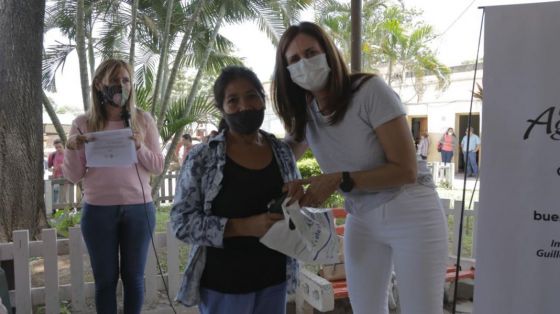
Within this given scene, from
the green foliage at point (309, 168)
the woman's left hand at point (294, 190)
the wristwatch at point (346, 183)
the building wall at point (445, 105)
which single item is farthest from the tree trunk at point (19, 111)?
the building wall at point (445, 105)

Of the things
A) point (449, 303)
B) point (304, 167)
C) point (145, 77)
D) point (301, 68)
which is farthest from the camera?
point (145, 77)

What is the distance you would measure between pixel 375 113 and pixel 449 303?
296cm

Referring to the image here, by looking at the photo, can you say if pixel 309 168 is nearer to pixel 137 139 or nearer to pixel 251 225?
pixel 137 139

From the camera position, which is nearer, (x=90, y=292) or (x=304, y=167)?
(x=90, y=292)

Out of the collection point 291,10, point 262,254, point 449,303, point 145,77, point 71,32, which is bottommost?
point 449,303

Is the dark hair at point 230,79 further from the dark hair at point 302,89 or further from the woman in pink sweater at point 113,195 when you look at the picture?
the woman in pink sweater at point 113,195

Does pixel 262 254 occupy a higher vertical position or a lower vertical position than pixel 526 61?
lower

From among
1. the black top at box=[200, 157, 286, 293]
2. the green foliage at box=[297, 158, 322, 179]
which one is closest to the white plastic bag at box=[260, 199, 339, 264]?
the black top at box=[200, 157, 286, 293]

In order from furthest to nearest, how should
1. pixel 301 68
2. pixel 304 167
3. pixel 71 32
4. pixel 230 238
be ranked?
pixel 71 32 → pixel 304 167 → pixel 301 68 → pixel 230 238

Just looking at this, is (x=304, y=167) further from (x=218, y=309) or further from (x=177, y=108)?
(x=218, y=309)

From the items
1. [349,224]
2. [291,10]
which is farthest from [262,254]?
[291,10]

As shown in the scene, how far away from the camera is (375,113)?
1.79 metres

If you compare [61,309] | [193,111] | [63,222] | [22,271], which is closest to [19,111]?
[22,271]

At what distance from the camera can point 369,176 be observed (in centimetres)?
177
